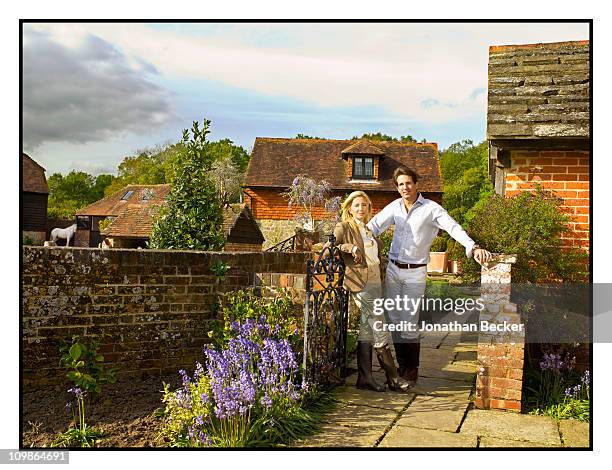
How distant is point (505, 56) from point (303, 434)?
208 inches

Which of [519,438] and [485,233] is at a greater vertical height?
[485,233]

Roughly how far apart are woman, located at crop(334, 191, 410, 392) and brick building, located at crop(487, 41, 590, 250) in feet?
6.17

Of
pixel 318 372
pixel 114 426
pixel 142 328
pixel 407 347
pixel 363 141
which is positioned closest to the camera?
pixel 114 426

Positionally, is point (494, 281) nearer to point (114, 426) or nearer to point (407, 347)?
point (407, 347)

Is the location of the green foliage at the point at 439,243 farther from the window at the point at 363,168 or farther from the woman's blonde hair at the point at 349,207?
the woman's blonde hair at the point at 349,207

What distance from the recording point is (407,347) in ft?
19.0

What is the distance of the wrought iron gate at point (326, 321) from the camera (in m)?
5.18

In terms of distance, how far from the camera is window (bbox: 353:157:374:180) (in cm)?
2688

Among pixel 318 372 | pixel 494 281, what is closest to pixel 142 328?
pixel 318 372

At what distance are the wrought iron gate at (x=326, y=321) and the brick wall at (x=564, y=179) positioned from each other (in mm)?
2404

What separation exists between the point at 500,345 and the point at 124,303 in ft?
12.6

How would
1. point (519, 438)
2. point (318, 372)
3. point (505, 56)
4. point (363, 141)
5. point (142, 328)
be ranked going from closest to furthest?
1. point (519, 438)
2. point (318, 372)
3. point (142, 328)
4. point (505, 56)
5. point (363, 141)

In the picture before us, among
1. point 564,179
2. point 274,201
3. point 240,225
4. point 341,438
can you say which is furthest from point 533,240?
point 274,201

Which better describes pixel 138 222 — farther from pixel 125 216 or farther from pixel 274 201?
pixel 274 201
